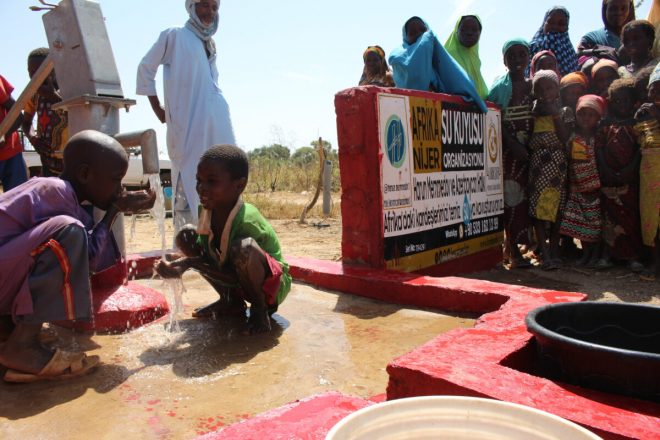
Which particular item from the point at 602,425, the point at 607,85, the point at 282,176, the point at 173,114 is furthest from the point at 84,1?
the point at 282,176

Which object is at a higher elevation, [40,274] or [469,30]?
[469,30]

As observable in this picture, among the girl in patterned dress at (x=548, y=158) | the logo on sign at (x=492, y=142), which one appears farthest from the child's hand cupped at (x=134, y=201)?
the girl in patterned dress at (x=548, y=158)

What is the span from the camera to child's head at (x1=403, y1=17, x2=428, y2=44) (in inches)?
185

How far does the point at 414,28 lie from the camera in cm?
472

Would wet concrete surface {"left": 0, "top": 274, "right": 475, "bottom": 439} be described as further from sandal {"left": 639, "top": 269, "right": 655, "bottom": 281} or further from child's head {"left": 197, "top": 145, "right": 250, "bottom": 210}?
sandal {"left": 639, "top": 269, "right": 655, "bottom": 281}

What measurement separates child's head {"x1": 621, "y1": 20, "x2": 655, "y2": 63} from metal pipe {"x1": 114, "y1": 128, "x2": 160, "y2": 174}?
437 cm

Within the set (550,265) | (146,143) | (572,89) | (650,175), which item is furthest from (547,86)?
(146,143)

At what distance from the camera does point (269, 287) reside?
273cm

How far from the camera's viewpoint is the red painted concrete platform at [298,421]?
137cm

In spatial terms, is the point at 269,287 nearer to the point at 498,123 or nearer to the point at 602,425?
the point at 602,425

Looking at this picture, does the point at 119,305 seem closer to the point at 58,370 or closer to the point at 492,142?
the point at 58,370

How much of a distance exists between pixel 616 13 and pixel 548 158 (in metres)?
2.13

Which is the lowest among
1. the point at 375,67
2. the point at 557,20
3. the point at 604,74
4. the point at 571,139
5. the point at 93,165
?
the point at 571,139

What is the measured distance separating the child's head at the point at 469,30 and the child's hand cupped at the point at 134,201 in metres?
3.89
